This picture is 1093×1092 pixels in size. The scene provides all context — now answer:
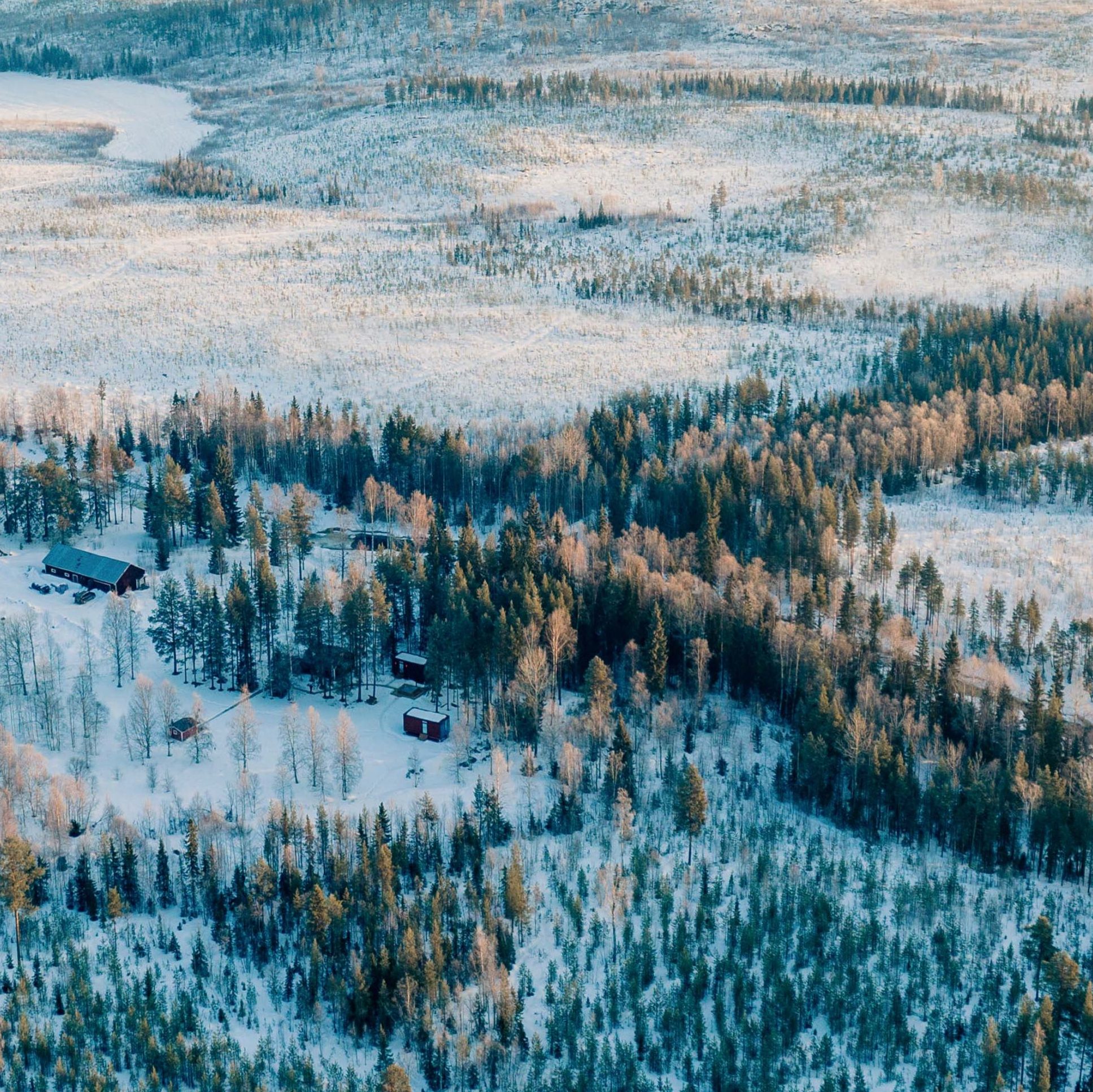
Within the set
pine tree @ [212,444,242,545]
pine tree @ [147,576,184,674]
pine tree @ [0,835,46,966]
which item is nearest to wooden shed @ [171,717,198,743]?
pine tree @ [147,576,184,674]

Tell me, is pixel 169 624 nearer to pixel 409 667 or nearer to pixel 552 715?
pixel 409 667

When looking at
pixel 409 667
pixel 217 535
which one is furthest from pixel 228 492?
pixel 409 667

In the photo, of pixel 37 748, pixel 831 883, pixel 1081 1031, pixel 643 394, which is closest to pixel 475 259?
pixel 643 394

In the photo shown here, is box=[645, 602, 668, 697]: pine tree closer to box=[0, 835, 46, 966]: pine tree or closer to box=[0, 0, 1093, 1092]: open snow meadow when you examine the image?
box=[0, 0, 1093, 1092]: open snow meadow

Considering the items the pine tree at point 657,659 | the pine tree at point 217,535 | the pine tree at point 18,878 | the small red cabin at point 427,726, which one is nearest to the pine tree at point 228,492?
the pine tree at point 217,535

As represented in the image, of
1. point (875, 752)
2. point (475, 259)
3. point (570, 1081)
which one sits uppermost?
point (475, 259)

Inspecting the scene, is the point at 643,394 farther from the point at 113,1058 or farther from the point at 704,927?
the point at 113,1058

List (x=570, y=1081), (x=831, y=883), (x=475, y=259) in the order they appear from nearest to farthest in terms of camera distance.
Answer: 1. (x=570, y=1081)
2. (x=831, y=883)
3. (x=475, y=259)
